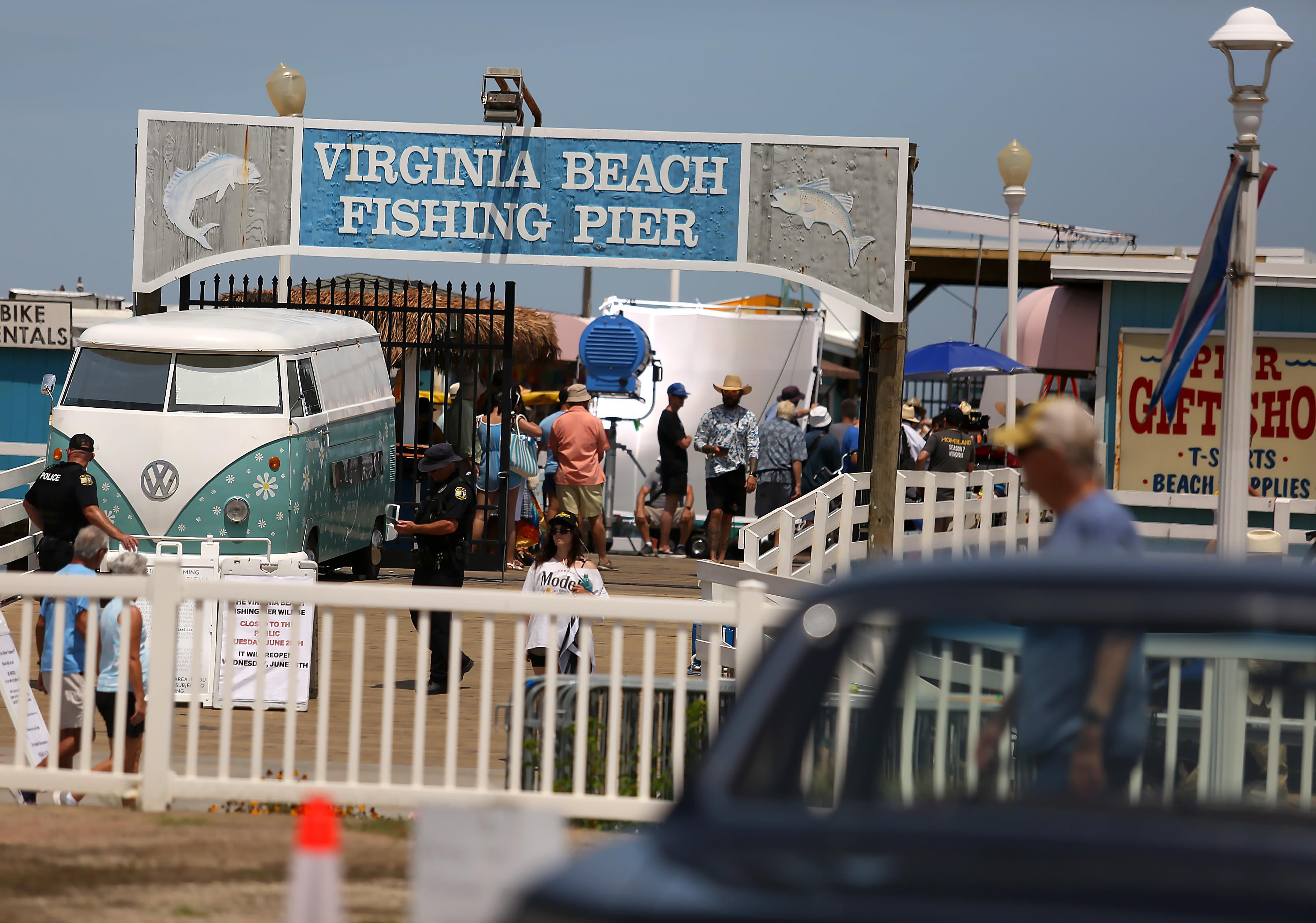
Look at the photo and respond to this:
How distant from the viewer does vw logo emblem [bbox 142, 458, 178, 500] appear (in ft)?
42.3

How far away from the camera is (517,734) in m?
6.04

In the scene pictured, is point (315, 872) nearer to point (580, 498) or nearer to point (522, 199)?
point (522, 199)

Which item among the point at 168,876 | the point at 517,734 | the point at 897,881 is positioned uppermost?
the point at 897,881

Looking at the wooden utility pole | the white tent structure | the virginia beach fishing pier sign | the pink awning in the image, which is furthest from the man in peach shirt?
the white tent structure

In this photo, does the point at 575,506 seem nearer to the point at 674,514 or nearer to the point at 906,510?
the point at 674,514

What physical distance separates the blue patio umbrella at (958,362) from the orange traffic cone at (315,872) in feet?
48.0

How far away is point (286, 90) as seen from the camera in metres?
16.9

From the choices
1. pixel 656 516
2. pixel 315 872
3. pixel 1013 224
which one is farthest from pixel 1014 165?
pixel 315 872

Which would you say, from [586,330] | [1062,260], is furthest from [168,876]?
[586,330]

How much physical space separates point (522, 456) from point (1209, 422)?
7.63 metres

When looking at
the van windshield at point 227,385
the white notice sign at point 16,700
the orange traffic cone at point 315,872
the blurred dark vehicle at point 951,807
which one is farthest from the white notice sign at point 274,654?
the blurred dark vehicle at point 951,807

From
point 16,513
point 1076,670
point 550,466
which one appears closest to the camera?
point 1076,670

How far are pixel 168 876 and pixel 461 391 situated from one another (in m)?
11.6

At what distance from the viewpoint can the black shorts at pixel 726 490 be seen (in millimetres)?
16891
